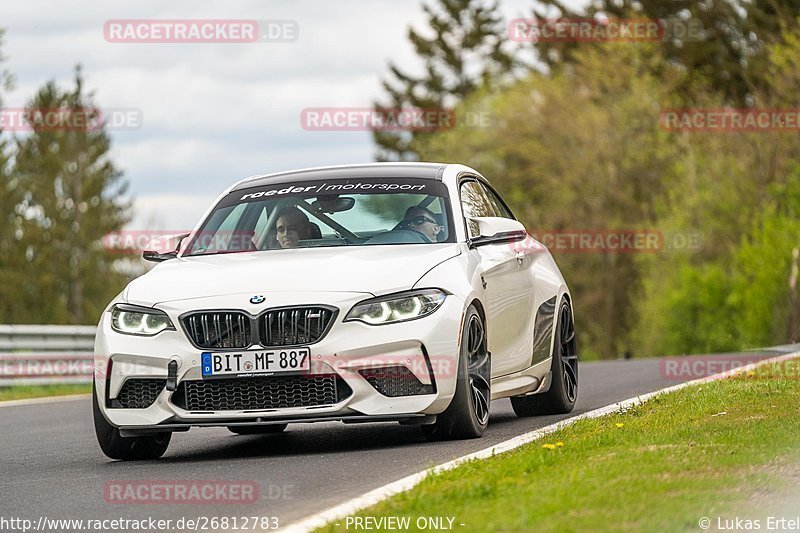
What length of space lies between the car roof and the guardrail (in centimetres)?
1272

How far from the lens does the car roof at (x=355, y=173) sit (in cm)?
1037

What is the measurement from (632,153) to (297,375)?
4760 centimetres

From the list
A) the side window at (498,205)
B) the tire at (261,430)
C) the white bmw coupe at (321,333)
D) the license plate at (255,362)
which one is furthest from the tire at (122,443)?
the side window at (498,205)

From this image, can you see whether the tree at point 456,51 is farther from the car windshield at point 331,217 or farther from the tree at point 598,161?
the car windshield at point 331,217

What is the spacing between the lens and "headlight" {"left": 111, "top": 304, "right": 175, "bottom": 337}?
880 centimetres

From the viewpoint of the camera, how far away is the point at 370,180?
10289 mm

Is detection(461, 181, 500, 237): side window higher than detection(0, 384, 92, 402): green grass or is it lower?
higher

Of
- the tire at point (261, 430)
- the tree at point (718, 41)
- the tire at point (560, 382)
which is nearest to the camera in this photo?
the tire at point (261, 430)

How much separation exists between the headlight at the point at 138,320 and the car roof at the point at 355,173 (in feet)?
6.35

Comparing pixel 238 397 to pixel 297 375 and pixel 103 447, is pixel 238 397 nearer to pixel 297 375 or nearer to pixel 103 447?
pixel 297 375

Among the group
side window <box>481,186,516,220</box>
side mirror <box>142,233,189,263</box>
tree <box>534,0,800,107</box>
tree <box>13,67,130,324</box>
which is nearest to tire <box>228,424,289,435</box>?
side mirror <box>142,233,189,263</box>

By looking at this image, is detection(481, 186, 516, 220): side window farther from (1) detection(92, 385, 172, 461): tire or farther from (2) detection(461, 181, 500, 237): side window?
(1) detection(92, 385, 172, 461): tire

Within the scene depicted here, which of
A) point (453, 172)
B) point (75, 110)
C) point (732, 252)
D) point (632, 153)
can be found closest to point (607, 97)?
point (632, 153)

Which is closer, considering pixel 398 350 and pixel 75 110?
pixel 398 350
